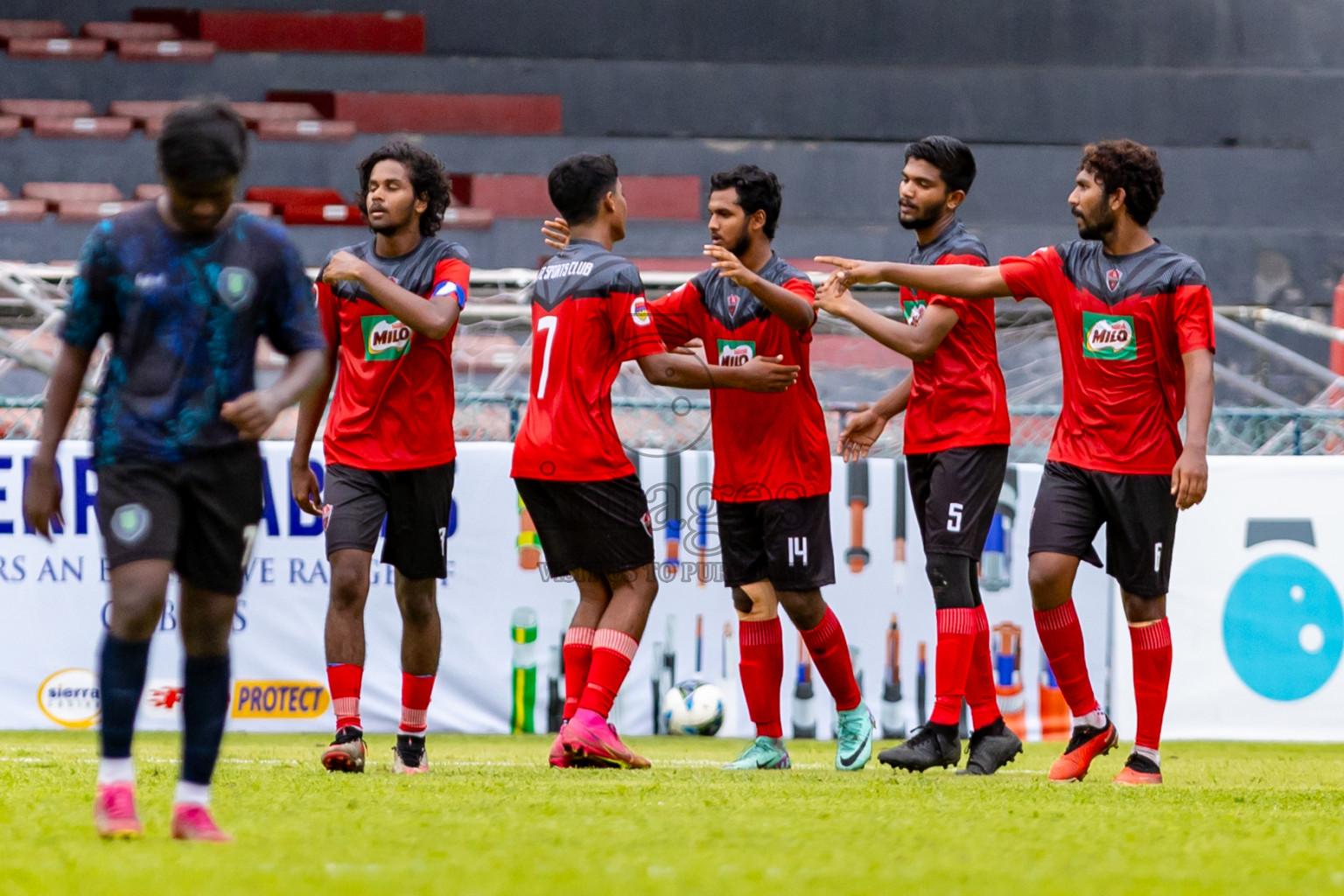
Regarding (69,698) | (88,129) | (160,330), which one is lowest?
(69,698)

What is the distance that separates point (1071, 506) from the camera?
532 cm

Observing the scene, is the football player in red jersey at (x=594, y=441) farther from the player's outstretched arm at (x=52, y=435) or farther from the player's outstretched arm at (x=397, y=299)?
the player's outstretched arm at (x=52, y=435)

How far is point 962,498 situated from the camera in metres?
5.62

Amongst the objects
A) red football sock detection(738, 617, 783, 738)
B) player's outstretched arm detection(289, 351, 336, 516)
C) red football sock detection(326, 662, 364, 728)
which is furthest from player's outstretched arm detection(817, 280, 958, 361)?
red football sock detection(326, 662, 364, 728)

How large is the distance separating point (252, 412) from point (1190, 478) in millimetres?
2872

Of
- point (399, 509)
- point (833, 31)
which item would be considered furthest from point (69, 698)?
point (833, 31)

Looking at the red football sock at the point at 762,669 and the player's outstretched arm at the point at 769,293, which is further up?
the player's outstretched arm at the point at 769,293

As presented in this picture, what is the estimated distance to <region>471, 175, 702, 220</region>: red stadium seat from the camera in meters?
16.7

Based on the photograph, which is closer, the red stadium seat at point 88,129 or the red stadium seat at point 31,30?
the red stadium seat at point 88,129

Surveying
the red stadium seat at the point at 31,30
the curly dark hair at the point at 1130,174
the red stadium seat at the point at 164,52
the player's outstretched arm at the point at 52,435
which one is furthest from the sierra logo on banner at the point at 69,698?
the red stadium seat at the point at 31,30

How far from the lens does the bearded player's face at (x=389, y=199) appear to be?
551cm

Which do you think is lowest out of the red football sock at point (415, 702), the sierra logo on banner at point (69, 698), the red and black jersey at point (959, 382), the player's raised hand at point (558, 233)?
the sierra logo on banner at point (69, 698)

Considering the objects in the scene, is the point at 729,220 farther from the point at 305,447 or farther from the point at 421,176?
the point at 305,447

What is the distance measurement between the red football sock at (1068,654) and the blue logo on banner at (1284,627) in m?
3.00
